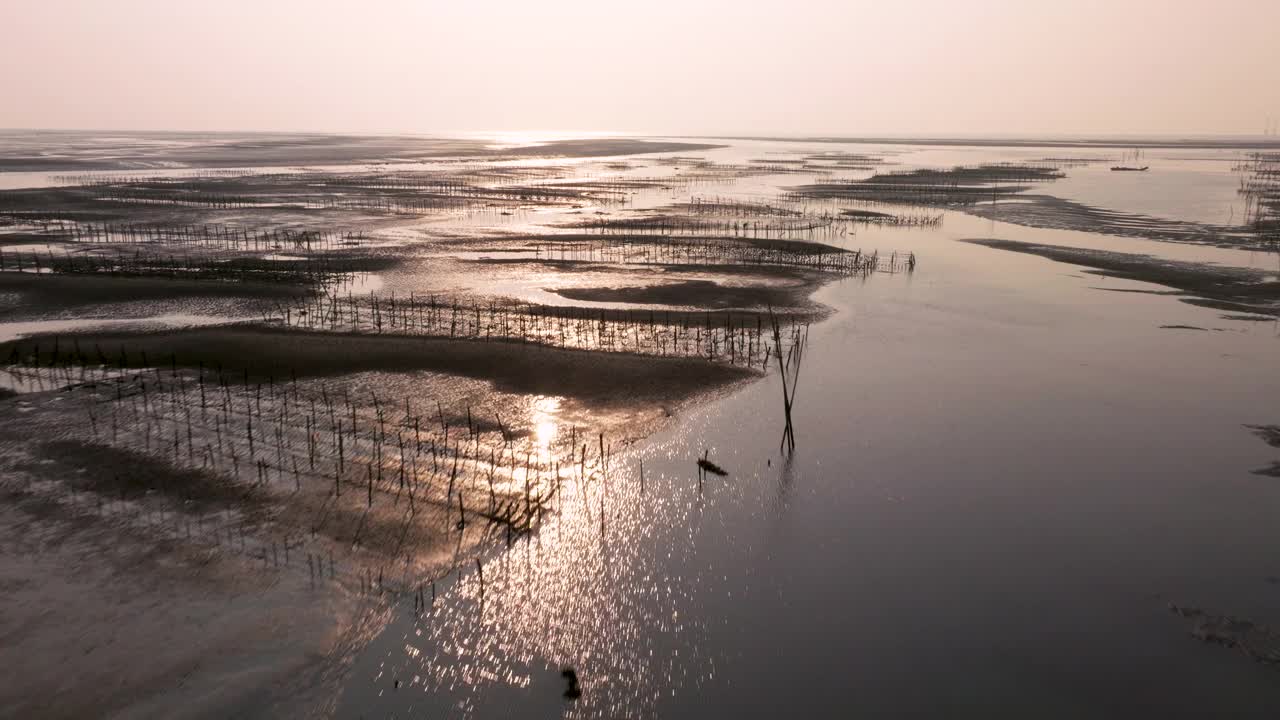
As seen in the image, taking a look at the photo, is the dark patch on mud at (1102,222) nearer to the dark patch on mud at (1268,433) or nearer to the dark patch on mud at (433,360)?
the dark patch on mud at (1268,433)

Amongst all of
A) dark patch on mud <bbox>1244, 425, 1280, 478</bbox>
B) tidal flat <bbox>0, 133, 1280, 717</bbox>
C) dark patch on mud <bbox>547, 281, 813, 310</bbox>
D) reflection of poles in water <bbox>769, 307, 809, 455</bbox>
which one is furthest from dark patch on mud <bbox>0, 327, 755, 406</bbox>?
dark patch on mud <bbox>1244, 425, 1280, 478</bbox>

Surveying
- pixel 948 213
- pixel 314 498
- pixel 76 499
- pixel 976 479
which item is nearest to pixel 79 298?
pixel 76 499

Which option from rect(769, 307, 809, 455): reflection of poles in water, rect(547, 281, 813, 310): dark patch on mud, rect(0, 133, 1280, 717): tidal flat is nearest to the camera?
rect(0, 133, 1280, 717): tidal flat

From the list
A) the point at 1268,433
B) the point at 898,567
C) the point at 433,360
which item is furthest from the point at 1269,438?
the point at 433,360

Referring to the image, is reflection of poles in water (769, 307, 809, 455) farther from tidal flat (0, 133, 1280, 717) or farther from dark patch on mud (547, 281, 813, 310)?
dark patch on mud (547, 281, 813, 310)

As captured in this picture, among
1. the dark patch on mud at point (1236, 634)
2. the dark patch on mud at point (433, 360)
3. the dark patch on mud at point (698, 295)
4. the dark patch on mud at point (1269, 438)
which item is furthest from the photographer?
the dark patch on mud at point (698, 295)

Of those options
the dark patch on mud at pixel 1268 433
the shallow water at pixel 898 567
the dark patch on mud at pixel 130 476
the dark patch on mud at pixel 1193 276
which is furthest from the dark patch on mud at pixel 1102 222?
the dark patch on mud at pixel 130 476

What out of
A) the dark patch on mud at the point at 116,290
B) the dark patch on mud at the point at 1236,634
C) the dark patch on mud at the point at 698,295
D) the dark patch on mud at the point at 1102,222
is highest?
the dark patch on mud at the point at 1102,222

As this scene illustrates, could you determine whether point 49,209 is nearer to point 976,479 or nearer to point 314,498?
point 314,498
